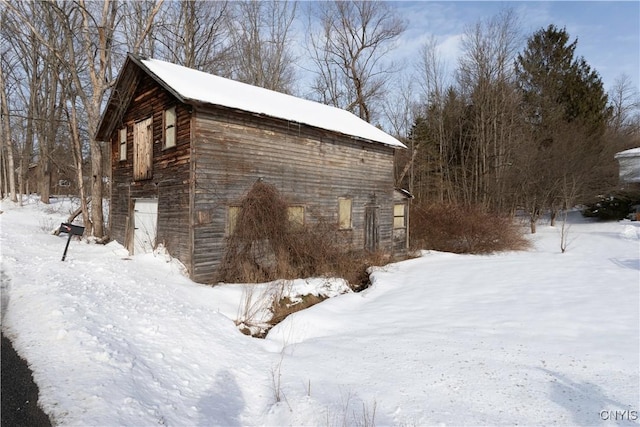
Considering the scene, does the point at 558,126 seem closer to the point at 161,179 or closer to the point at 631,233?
the point at 631,233

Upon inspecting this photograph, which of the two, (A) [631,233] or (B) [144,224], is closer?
(B) [144,224]

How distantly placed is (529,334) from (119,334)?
7.03m

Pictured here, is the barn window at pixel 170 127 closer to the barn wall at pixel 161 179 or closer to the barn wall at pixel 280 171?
the barn wall at pixel 161 179

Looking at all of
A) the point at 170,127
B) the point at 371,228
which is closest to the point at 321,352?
the point at 170,127

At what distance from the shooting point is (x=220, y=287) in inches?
379

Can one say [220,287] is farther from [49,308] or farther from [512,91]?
[512,91]

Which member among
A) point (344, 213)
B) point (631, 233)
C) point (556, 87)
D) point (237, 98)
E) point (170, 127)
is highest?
point (556, 87)

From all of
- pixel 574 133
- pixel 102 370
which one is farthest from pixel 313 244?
pixel 574 133

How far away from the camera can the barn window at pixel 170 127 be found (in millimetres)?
10891

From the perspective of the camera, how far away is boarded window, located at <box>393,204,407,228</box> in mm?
17781

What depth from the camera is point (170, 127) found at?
11062 millimetres

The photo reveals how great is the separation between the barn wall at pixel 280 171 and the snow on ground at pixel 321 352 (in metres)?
1.93

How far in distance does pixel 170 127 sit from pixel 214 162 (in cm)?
208

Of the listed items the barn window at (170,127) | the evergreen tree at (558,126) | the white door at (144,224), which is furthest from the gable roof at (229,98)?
the evergreen tree at (558,126)
